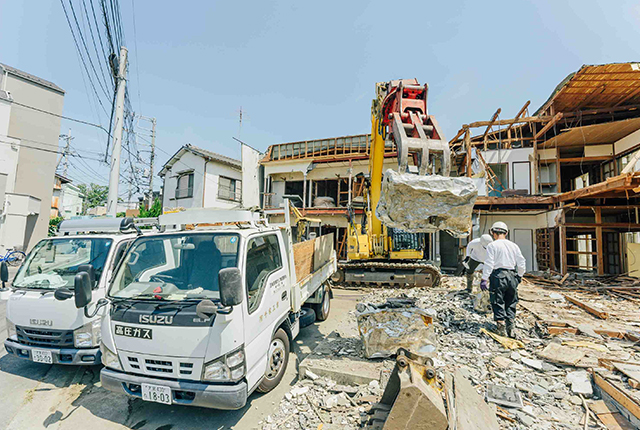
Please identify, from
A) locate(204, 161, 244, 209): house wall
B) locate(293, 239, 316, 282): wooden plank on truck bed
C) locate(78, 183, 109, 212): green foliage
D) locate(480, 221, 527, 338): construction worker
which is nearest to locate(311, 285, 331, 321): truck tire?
locate(293, 239, 316, 282): wooden plank on truck bed

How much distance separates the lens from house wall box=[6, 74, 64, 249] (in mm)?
16672

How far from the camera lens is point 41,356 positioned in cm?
380

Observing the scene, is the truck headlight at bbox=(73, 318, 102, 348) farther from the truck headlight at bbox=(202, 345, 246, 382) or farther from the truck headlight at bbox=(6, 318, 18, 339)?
the truck headlight at bbox=(202, 345, 246, 382)

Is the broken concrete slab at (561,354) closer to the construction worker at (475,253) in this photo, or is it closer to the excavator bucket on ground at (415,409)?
the excavator bucket on ground at (415,409)

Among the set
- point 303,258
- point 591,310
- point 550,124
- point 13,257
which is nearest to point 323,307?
point 303,258

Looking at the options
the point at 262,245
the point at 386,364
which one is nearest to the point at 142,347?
the point at 262,245

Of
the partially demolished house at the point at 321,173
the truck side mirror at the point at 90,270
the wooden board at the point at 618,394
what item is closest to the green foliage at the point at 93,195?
the partially demolished house at the point at 321,173

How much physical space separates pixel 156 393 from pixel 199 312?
96cm

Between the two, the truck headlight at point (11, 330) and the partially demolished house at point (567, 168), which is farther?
the partially demolished house at point (567, 168)

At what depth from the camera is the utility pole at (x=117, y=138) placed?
31.9 ft

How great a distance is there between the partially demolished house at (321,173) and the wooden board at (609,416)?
1253 cm

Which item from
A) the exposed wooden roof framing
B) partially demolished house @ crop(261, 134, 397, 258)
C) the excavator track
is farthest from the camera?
partially demolished house @ crop(261, 134, 397, 258)

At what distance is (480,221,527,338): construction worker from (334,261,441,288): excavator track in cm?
Result: 395

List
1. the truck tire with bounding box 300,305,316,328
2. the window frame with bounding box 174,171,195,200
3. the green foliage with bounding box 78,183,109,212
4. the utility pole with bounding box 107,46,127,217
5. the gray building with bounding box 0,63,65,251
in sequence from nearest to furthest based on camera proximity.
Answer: the truck tire with bounding box 300,305,316,328 → the utility pole with bounding box 107,46,127,217 → the gray building with bounding box 0,63,65,251 → the window frame with bounding box 174,171,195,200 → the green foliage with bounding box 78,183,109,212
